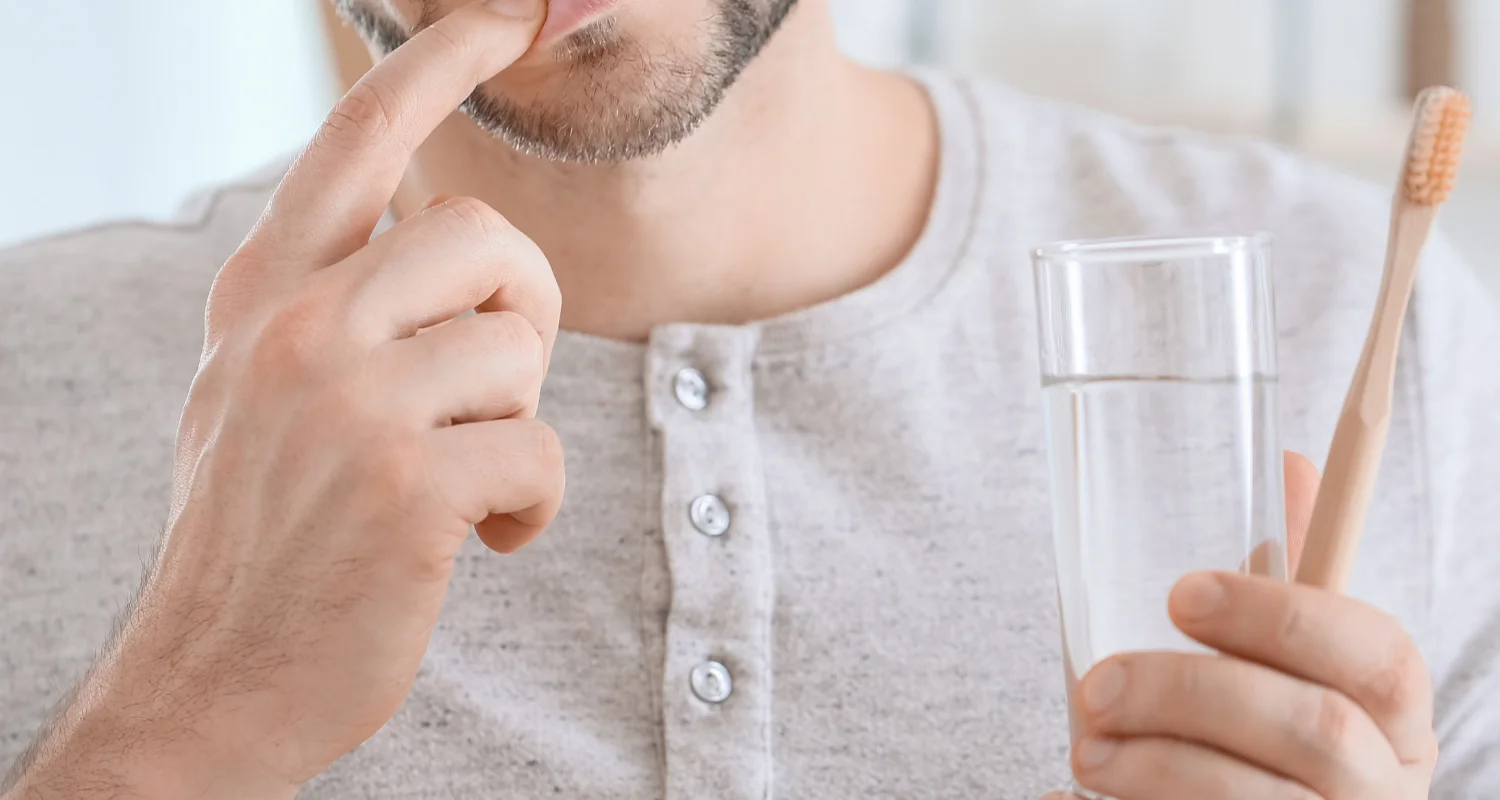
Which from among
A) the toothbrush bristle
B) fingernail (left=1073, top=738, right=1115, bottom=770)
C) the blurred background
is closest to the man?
fingernail (left=1073, top=738, right=1115, bottom=770)

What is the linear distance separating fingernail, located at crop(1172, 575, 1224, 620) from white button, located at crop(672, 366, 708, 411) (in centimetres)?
38

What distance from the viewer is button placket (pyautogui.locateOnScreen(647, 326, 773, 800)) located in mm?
808

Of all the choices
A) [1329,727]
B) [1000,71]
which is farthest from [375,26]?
[1000,71]

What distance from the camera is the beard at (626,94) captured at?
2.59 feet

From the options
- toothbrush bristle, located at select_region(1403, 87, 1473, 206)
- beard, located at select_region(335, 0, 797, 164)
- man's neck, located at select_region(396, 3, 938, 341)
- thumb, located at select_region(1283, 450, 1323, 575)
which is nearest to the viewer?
toothbrush bristle, located at select_region(1403, 87, 1473, 206)

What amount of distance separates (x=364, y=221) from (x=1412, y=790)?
531mm

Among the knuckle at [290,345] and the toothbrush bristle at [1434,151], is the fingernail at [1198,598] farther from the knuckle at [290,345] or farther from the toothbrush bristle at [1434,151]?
the knuckle at [290,345]

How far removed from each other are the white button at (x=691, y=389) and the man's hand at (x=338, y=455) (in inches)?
8.5

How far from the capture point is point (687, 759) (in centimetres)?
81

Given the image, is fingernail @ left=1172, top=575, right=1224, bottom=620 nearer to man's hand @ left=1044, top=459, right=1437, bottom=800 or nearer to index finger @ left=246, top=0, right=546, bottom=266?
man's hand @ left=1044, top=459, right=1437, bottom=800

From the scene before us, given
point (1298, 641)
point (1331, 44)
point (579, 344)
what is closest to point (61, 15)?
point (579, 344)

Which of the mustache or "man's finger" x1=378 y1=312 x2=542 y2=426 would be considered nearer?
"man's finger" x1=378 y1=312 x2=542 y2=426

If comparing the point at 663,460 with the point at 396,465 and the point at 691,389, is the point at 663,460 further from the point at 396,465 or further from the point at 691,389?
the point at 396,465

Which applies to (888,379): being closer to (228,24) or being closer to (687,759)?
(687,759)
